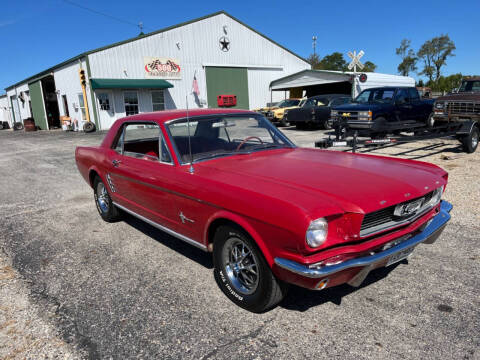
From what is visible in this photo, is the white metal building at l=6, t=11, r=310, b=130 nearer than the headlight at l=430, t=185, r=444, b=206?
No

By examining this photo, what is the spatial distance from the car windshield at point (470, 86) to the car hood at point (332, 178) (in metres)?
9.61

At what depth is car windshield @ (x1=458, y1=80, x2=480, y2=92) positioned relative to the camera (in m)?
10.6

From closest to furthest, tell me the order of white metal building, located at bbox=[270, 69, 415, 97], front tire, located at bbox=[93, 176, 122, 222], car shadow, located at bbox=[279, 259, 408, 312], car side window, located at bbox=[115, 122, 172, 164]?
car shadow, located at bbox=[279, 259, 408, 312] → car side window, located at bbox=[115, 122, 172, 164] → front tire, located at bbox=[93, 176, 122, 222] → white metal building, located at bbox=[270, 69, 415, 97]

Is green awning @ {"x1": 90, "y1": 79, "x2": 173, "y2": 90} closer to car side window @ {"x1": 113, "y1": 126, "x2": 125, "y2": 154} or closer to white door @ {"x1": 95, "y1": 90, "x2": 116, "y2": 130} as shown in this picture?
white door @ {"x1": 95, "y1": 90, "x2": 116, "y2": 130}

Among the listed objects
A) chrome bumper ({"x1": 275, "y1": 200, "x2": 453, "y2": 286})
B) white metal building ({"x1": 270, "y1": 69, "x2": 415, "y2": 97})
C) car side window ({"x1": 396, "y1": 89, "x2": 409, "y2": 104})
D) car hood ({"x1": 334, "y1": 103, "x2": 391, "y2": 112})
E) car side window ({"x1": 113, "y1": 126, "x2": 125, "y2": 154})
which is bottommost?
chrome bumper ({"x1": 275, "y1": 200, "x2": 453, "y2": 286})

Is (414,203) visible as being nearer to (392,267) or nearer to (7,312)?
(392,267)

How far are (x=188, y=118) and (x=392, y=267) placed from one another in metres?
2.47

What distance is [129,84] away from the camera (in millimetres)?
20828

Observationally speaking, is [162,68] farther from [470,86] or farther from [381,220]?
[381,220]

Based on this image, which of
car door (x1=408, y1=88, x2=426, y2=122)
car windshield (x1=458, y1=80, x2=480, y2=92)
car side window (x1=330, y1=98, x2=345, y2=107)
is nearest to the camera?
car windshield (x1=458, y1=80, x2=480, y2=92)

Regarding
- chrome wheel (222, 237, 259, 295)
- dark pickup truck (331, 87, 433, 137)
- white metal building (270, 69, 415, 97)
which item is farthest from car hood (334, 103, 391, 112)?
chrome wheel (222, 237, 259, 295)

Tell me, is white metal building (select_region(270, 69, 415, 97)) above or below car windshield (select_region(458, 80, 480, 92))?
above

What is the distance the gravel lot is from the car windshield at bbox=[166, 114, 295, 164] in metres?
1.16

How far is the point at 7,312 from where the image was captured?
2.78 meters
